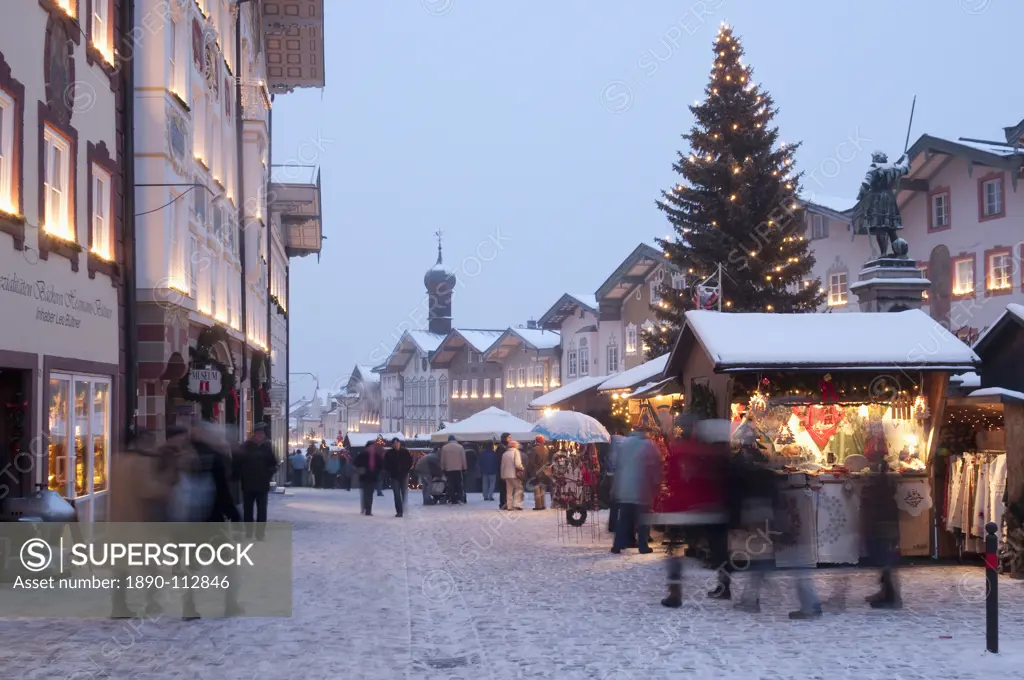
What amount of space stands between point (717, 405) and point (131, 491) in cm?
758

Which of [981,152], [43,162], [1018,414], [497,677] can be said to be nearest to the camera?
[497,677]

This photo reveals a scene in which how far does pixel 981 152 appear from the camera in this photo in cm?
3847

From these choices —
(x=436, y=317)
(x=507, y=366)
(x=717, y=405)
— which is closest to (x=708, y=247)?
(x=717, y=405)

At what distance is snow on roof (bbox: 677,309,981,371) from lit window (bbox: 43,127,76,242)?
27.5ft

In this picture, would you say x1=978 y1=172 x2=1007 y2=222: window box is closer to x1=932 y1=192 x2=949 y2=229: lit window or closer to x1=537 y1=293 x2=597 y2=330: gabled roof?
x1=932 y1=192 x2=949 y2=229: lit window

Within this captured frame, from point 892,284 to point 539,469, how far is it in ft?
37.1

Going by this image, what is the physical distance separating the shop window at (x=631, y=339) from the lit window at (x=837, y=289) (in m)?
14.0

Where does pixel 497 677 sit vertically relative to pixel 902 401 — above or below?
below

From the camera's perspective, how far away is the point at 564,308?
6669 cm

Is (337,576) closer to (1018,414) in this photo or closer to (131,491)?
(131,491)

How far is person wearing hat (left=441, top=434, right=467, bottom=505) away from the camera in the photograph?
3112 centimetres

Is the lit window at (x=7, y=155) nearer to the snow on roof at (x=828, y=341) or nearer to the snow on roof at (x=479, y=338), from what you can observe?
the snow on roof at (x=828, y=341)

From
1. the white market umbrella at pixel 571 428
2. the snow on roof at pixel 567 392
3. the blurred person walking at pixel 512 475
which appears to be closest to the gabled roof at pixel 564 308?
the snow on roof at pixel 567 392

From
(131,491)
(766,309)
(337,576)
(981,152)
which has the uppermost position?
(981,152)
